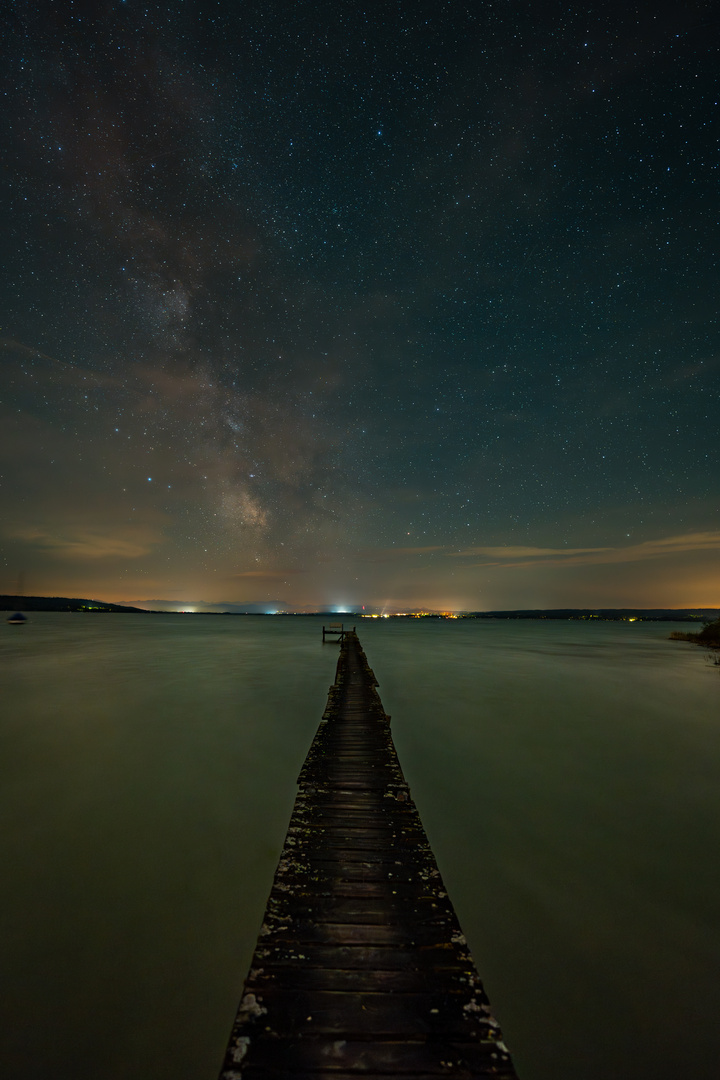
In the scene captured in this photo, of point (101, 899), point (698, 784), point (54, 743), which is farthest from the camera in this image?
point (54, 743)

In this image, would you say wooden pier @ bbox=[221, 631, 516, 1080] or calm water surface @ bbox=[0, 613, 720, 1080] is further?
calm water surface @ bbox=[0, 613, 720, 1080]

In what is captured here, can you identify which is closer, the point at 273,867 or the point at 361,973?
the point at 361,973

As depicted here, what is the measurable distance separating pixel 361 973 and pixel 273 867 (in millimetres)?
3939

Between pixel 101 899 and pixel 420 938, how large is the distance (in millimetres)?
4574

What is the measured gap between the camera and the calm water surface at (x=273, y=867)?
4012 mm

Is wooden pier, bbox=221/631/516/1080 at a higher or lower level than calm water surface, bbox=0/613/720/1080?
higher

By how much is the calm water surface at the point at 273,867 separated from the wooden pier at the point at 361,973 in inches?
55.1

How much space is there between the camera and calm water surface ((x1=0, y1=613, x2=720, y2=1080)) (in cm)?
401

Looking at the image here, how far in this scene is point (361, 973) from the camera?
3.25 m

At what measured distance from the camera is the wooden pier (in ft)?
8.59

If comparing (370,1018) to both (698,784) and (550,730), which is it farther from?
(550,730)

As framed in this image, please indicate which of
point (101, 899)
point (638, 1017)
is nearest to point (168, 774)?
point (101, 899)

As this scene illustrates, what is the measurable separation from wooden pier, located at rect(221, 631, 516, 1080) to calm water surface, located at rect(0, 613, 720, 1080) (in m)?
1.40

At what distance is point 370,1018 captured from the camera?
9.46 ft
